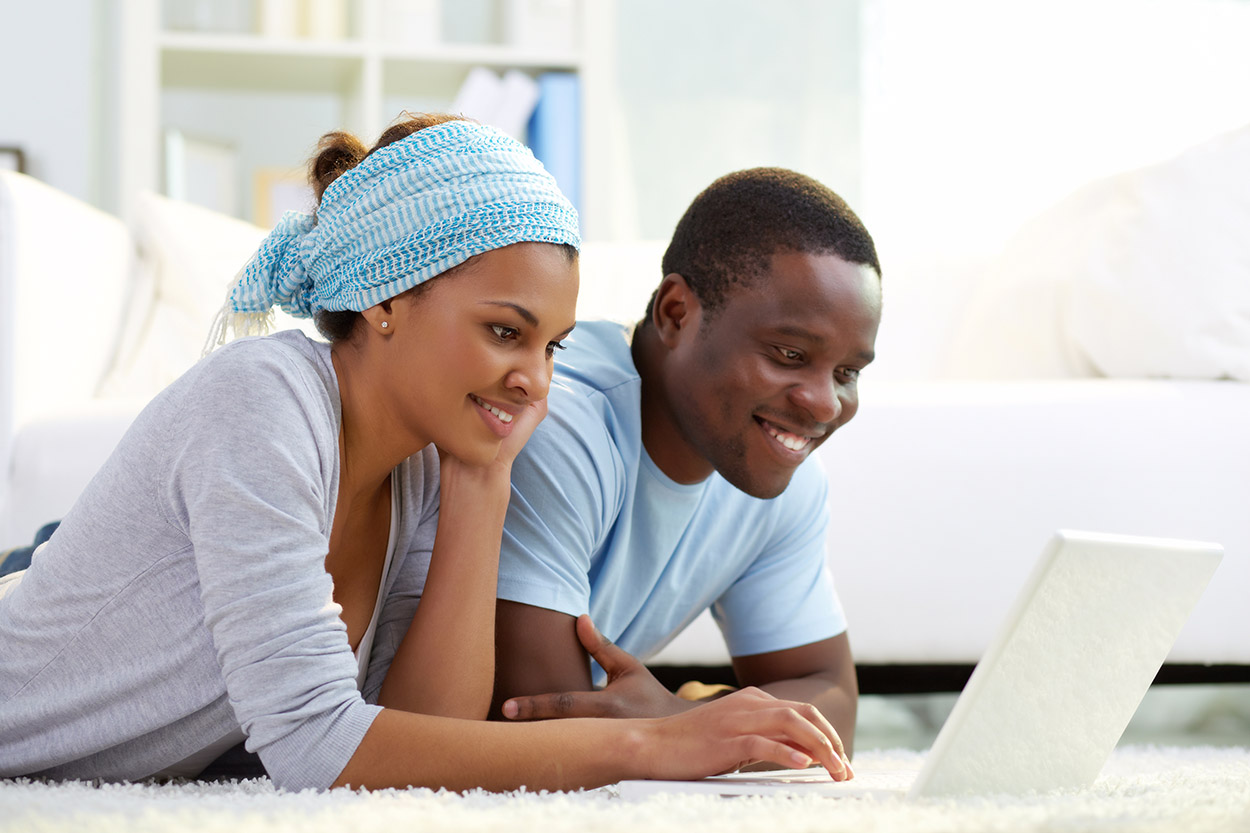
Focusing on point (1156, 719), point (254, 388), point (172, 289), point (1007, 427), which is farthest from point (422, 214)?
point (1156, 719)

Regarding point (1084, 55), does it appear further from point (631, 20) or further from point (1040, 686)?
point (1040, 686)

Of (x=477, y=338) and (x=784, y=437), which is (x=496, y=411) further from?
(x=784, y=437)

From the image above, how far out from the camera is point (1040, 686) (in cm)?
78

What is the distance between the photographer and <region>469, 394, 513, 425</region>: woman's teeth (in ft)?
3.21

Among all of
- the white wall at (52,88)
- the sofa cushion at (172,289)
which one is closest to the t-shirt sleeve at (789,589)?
the sofa cushion at (172,289)

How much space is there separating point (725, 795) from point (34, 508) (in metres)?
1.16

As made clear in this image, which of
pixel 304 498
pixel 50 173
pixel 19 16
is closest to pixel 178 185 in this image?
pixel 50 173

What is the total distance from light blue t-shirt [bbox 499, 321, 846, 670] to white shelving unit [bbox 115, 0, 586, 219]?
173cm

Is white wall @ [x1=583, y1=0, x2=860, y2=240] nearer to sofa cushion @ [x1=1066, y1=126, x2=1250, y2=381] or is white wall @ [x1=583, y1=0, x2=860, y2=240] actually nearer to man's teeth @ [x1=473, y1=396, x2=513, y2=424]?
sofa cushion @ [x1=1066, y1=126, x2=1250, y2=381]

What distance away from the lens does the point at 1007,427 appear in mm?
1615

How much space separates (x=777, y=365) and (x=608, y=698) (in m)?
0.37

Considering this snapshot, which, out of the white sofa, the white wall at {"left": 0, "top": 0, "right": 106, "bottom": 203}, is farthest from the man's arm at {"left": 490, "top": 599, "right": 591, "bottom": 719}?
the white wall at {"left": 0, "top": 0, "right": 106, "bottom": 203}

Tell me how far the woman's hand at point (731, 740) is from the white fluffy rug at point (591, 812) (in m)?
0.05

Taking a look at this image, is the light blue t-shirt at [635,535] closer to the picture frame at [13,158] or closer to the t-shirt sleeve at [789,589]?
the t-shirt sleeve at [789,589]
